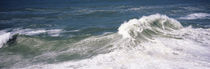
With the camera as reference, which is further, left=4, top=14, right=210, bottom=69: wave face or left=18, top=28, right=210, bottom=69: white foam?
left=4, top=14, right=210, bottom=69: wave face

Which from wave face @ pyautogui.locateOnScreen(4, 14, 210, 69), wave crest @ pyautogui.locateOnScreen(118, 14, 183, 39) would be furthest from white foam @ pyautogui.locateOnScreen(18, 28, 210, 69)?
wave crest @ pyautogui.locateOnScreen(118, 14, 183, 39)

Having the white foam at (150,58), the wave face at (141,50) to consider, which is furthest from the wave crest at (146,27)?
the white foam at (150,58)

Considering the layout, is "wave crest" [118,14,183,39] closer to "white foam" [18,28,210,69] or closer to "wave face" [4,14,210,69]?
"wave face" [4,14,210,69]

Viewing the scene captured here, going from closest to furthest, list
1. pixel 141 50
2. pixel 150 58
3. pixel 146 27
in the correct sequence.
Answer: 1. pixel 150 58
2. pixel 141 50
3. pixel 146 27

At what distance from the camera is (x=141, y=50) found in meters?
8.05

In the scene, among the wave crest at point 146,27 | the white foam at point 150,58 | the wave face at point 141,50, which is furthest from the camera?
the wave crest at point 146,27

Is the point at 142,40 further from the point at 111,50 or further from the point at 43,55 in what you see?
the point at 43,55

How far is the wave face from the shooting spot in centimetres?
662

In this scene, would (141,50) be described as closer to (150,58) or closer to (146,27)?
(150,58)

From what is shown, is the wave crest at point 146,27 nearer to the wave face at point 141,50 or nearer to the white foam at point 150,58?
the wave face at point 141,50

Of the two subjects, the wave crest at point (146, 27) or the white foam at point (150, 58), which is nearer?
the white foam at point (150, 58)

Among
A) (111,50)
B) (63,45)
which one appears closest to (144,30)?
(111,50)

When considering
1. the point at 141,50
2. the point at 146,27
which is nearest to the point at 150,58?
the point at 141,50

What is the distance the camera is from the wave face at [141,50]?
21.7 feet
